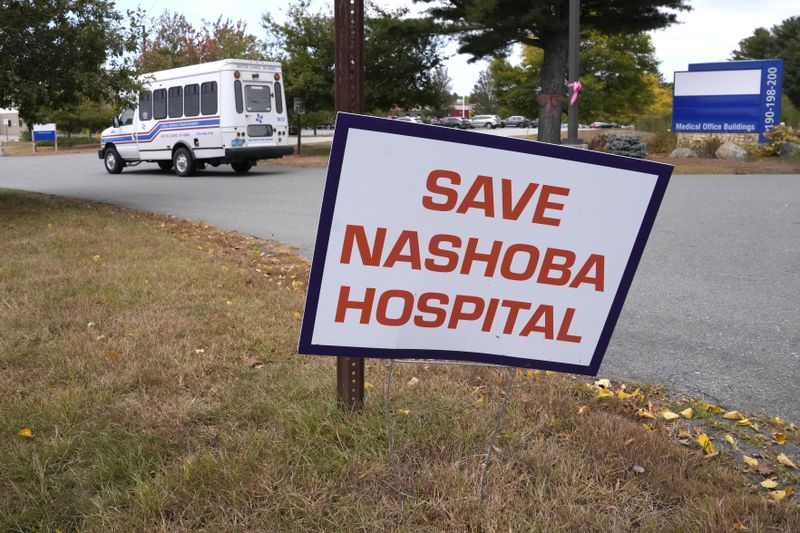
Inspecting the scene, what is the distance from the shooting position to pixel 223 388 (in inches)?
147

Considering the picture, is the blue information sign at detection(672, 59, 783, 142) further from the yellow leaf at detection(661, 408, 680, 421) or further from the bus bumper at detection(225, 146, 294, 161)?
the yellow leaf at detection(661, 408, 680, 421)

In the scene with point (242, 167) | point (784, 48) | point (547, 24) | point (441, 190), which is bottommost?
point (441, 190)

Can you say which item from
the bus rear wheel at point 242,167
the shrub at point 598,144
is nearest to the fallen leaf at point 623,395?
the bus rear wheel at point 242,167

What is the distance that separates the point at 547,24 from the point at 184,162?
420 inches

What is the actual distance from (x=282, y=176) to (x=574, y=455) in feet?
54.6

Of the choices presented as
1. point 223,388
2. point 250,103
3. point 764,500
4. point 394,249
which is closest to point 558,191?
point 394,249

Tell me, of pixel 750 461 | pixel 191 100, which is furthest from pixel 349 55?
pixel 191 100

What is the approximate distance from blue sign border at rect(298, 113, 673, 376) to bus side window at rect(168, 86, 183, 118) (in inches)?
689

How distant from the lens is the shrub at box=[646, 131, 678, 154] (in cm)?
2322

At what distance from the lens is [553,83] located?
22.8m

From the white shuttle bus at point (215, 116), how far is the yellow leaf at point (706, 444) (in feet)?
52.7

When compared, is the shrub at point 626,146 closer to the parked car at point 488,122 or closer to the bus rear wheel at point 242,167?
the bus rear wheel at point 242,167

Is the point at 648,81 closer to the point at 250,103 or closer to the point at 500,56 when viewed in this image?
the point at 500,56

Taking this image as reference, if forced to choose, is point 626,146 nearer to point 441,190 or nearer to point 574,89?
point 574,89
